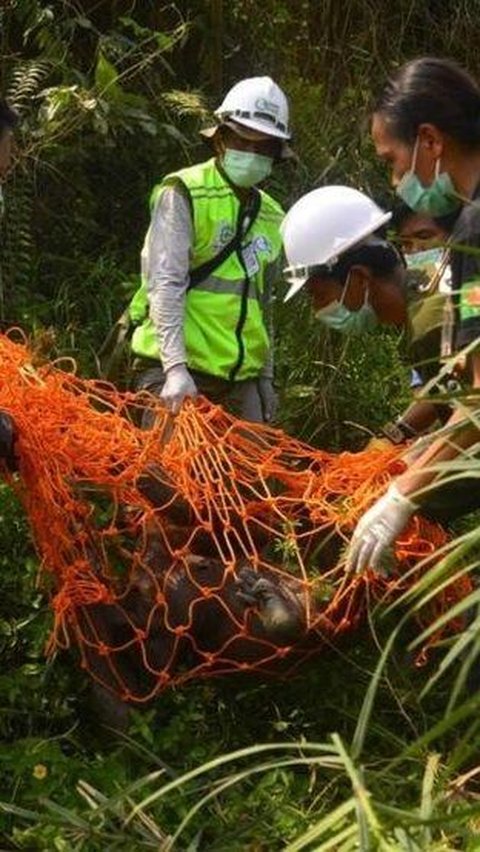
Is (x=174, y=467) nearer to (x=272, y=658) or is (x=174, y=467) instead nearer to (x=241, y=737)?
(x=272, y=658)

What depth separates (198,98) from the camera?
6.83 m

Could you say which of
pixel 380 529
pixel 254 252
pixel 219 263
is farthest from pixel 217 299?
pixel 380 529

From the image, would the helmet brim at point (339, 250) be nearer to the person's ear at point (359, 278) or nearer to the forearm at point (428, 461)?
the person's ear at point (359, 278)

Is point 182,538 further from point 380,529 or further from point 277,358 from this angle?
point 277,358

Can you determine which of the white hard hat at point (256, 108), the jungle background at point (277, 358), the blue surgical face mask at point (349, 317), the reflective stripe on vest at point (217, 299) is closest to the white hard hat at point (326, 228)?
the blue surgical face mask at point (349, 317)

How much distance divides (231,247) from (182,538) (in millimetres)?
1166

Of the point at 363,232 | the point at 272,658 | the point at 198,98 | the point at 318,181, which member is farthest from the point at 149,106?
the point at 272,658

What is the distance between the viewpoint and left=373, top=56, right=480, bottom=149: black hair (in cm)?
337

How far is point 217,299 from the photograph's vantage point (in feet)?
15.7

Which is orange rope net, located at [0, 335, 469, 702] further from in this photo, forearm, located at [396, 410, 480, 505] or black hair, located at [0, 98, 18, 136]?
black hair, located at [0, 98, 18, 136]

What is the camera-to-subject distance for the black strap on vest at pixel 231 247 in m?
4.77

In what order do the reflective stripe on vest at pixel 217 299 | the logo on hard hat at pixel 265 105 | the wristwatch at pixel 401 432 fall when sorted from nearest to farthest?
1. the wristwatch at pixel 401 432
2. the reflective stripe on vest at pixel 217 299
3. the logo on hard hat at pixel 265 105

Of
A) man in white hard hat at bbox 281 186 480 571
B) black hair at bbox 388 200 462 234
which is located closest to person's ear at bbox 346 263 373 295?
man in white hard hat at bbox 281 186 480 571

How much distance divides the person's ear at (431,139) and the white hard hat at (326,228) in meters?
0.54
